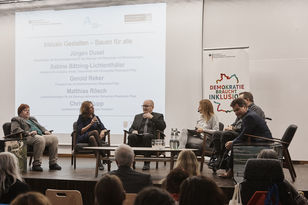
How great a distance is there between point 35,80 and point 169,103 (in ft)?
8.61

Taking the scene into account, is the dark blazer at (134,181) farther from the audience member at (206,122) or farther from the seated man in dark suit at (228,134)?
the audience member at (206,122)

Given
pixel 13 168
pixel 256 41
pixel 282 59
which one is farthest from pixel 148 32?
pixel 13 168

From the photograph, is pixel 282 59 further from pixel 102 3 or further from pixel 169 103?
pixel 102 3

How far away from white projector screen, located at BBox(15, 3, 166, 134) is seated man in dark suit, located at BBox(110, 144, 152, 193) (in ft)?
13.7

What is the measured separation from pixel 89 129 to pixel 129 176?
2.80 meters

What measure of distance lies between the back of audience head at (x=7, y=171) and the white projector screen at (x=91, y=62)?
4.55 metres

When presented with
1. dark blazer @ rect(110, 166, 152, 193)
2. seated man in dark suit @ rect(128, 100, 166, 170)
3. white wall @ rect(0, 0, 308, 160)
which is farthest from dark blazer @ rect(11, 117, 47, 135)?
dark blazer @ rect(110, 166, 152, 193)

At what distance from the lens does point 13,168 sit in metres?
3.01

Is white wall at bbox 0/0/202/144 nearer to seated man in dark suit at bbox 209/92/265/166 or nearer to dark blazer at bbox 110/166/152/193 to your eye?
seated man in dark suit at bbox 209/92/265/166

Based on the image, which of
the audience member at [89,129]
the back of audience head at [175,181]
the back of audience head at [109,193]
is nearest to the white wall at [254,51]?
the audience member at [89,129]

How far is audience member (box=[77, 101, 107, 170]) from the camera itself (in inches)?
225

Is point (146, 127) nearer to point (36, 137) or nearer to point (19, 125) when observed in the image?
point (36, 137)

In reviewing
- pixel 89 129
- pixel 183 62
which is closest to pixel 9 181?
pixel 89 129

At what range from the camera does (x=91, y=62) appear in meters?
7.80
